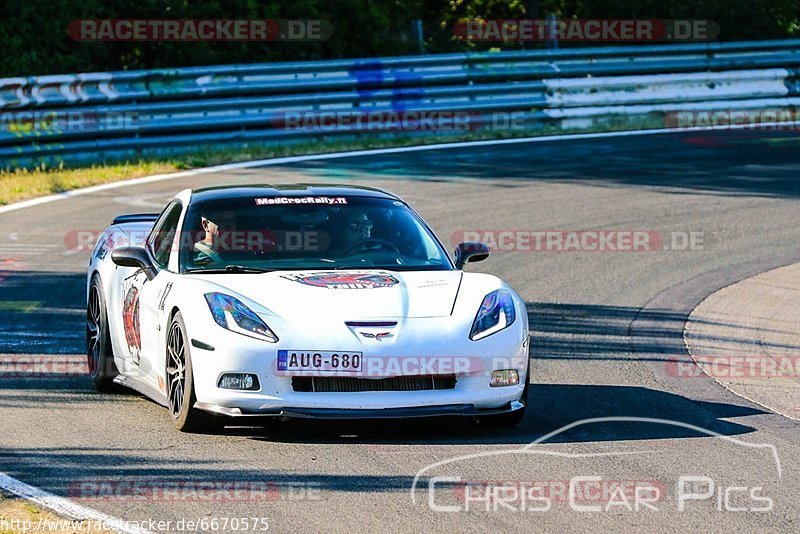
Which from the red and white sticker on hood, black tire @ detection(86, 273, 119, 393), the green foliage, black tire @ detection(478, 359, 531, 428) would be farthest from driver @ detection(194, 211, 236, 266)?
the green foliage

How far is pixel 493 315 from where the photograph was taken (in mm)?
7770

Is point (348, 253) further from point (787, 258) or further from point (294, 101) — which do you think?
point (294, 101)

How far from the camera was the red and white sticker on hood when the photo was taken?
7.83m

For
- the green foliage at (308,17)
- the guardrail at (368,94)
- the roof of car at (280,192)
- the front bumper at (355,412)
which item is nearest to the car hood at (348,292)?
the front bumper at (355,412)

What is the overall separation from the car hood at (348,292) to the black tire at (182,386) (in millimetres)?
374

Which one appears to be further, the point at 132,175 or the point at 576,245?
the point at 132,175

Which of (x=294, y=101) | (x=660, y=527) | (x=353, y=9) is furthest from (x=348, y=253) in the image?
(x=353, y=9)

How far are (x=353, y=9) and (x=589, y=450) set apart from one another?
18148 mm

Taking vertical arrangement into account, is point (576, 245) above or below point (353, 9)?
below

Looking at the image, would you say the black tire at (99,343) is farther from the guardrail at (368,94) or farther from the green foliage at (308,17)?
the green foliage at (308,17)

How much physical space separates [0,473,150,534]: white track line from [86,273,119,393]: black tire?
8.26 feet

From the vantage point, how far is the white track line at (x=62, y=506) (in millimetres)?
5664

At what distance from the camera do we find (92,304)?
9.65m

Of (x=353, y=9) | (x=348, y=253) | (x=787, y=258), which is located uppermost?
(x=353, y=9)
